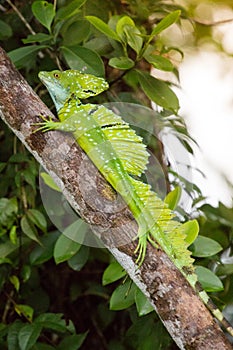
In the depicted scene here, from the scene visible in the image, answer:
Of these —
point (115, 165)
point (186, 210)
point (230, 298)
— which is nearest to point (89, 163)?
point (115, 165)

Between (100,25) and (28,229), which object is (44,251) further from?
(100,25)

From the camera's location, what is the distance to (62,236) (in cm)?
159

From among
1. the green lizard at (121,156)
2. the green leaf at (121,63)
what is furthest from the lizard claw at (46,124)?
the green leaf at (121,63)

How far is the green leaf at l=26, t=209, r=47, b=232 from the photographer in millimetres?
1655

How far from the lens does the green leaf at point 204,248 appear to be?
4.86 feet

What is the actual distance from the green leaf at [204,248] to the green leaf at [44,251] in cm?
41

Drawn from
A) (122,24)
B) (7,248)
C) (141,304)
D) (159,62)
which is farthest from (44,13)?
(141,304)

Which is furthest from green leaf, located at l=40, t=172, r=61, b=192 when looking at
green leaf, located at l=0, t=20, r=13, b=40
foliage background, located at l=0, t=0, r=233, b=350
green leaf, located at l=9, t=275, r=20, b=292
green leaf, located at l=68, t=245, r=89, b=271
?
green leaf, located at l=0, t=20, r=13, b=40

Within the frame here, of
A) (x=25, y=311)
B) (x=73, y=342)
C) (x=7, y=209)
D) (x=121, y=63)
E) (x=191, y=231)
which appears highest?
(x=121, y=63)

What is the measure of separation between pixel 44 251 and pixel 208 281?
484 millimetres

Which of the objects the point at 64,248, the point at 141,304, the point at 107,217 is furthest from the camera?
the point at 64,248

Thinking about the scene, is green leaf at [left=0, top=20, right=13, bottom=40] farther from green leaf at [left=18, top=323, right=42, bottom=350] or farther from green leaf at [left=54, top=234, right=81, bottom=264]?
green leaf at [left=18, top=323, right=42, bottom=350]

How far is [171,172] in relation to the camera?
1.84 meters

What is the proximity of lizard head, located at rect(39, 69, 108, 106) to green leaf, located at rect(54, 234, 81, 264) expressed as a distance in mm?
451
